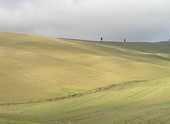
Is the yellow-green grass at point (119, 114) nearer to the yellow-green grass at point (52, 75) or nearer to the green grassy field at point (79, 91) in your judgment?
the green grassy field at point (79, 91)

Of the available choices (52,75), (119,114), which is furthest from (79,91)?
(119,114)

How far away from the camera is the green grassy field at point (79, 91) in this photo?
687 inches

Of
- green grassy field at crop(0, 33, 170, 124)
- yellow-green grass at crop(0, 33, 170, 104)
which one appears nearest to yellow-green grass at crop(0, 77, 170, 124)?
green grassy field at crop(0, 33, 170, 124)

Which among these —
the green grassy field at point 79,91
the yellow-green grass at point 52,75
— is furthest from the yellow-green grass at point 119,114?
the yellow-green grass at point 52,75

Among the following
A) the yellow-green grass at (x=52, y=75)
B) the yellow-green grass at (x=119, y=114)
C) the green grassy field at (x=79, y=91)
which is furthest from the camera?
the yellow-green grass at (x=52, y=75)

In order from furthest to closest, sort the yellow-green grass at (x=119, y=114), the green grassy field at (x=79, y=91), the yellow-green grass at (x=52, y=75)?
1. the yellow-green grass at (x=52, y=75)
2. the green grassy field at (x=79, y=91)
3. the yellow-green grass at (x=119, y=114)

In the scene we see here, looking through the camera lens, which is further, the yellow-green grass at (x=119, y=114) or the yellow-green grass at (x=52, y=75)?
the yellow-green grass at (x=52, y=75)

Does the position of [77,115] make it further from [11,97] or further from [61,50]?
[61,50]

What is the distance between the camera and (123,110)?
19.2 metres

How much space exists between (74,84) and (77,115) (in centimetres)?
1950

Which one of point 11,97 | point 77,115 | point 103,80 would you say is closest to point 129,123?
point 77,115

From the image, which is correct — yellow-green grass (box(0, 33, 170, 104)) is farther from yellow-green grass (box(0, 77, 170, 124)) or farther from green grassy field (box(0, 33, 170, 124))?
yellow-green grass (box(0, 77, 170, 124))

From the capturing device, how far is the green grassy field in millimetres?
17453

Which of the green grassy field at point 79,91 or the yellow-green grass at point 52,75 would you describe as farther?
the yellow-green grass at point 52,75
